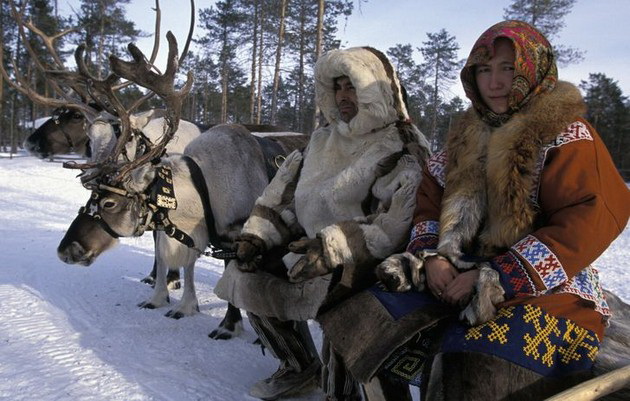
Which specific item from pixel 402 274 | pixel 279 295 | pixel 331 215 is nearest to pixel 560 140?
pixel 402 274

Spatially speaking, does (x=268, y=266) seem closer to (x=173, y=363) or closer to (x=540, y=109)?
(x=173, y=363)

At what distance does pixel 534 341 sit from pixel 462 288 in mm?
281

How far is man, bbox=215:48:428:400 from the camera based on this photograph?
7.25 ft

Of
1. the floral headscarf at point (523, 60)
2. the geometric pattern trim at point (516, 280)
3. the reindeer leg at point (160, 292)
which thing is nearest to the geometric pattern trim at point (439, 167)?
the floral headscarf at point (523, 60)

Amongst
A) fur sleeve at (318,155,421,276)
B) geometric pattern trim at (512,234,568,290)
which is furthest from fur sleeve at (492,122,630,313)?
fur sleeve at (318,155,421,276)

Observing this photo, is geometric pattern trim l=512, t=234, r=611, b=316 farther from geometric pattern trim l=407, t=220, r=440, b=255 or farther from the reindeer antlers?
the reindeer antlers

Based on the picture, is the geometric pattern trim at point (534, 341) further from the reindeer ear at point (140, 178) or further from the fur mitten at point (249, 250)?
the reindeer ear at point (140, 178)

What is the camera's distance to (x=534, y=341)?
162 centimetres

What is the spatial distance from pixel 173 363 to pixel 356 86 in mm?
2187

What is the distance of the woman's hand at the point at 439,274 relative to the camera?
1.76 metres

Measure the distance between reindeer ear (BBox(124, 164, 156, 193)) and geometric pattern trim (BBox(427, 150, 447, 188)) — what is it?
7.82 ft

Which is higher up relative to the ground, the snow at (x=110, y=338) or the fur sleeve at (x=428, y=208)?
the fur sleeve at (x=428, y=208)

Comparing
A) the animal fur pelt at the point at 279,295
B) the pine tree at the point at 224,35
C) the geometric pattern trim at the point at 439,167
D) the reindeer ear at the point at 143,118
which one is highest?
the pine tree at the point at 224,35

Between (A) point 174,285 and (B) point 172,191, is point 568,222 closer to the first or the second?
(B) point 172,191
